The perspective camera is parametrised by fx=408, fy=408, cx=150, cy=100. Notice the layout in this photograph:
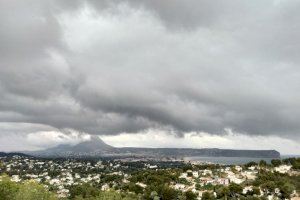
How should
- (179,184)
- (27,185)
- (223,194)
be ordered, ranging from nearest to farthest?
1. (27,185)
2. (223,194)
3. (179,184)

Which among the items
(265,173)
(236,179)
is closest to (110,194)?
(236,179)

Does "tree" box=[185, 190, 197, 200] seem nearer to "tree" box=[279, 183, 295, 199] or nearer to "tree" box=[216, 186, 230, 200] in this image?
"tree" box=[216, 186, 230, 200]

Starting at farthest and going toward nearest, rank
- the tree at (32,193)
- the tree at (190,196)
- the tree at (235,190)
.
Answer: the tree at (235,190) → the tree at (190,196) → the tree at (32,193)

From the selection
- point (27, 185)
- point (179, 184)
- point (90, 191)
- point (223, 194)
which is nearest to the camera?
point (27, 185)

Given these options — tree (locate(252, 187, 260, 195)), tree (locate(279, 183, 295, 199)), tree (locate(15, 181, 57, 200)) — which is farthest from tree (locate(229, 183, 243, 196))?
tree (locate(15, 181, 57, 200))

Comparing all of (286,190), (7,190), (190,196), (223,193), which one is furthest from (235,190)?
(7,190)

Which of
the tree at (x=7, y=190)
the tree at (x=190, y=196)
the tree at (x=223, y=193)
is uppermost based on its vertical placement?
the tree at (x=7, y=190)

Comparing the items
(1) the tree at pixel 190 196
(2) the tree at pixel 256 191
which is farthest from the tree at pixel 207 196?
(2) the tree at pixel 256 191

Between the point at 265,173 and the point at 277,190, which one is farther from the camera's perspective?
the point at 265,173

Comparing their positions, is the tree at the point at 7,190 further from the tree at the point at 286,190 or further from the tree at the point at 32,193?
the tree at the point at 286,190

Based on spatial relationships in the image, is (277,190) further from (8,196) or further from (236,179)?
(8,196)

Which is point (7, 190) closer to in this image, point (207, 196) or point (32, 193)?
point (32, 193)
